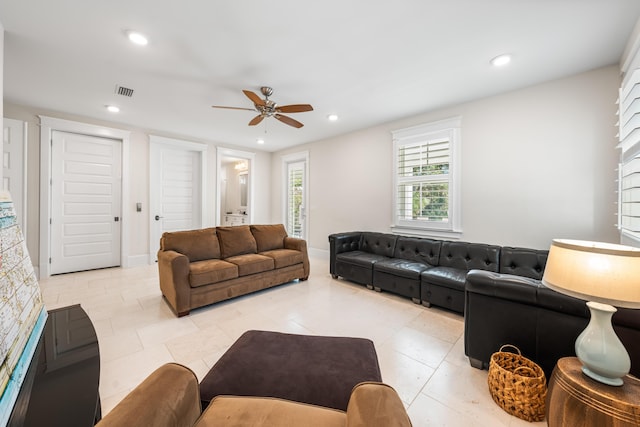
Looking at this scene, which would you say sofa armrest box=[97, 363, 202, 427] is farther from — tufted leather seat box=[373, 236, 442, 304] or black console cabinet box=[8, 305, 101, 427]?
tufted leather seat box=[373, 236, 442, 304]

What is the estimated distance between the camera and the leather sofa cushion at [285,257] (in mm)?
3660

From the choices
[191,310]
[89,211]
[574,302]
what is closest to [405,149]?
[574,302]

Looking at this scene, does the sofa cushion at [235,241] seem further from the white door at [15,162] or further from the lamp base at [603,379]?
the lamp base at [603,379]

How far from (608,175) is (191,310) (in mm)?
4639

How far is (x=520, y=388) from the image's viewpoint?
1462 mm

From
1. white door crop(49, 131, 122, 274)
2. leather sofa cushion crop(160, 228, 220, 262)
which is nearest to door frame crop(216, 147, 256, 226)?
white door crop(49, 131, 122, 274)

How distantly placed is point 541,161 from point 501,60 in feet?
4.24

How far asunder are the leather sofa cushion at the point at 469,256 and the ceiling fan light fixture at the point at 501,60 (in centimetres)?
200

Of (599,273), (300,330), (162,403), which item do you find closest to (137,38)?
(162,403)

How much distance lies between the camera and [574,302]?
1.50 meters

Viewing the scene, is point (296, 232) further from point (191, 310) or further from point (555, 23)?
point (555, 23)

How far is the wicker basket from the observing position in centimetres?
145

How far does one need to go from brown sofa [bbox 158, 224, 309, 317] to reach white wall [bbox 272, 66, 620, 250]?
2630 mm

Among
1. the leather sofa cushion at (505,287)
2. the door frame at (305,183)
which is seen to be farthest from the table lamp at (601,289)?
the door frame at (305,183)
